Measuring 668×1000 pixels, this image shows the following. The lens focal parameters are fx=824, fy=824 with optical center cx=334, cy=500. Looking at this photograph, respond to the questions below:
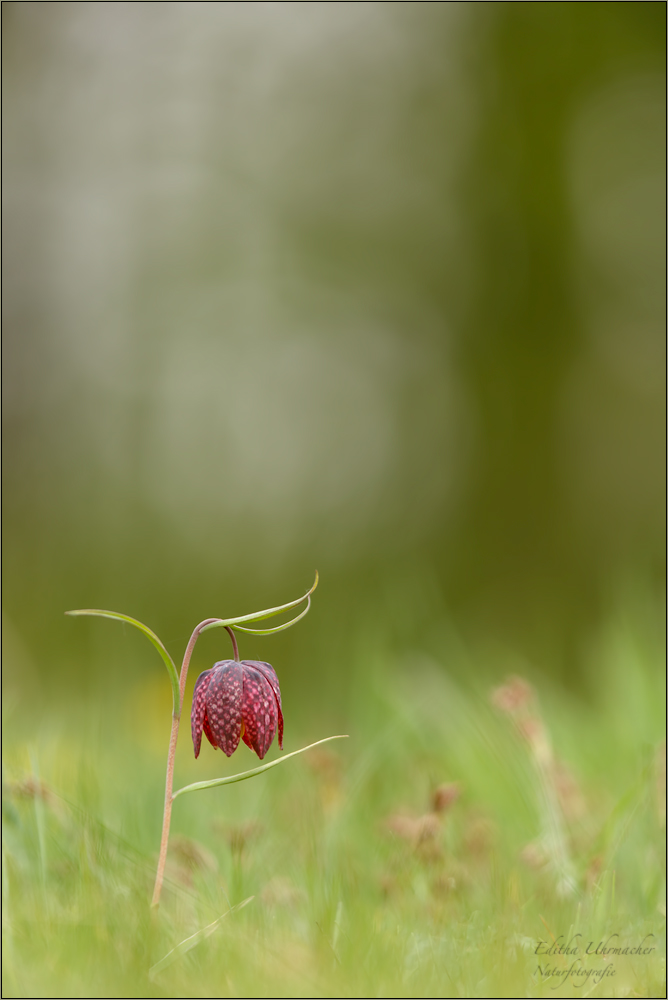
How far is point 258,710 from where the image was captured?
3.64 ft

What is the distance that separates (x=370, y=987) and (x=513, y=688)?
63 centimetres

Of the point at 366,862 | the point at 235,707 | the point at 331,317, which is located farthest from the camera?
the point at 331,317

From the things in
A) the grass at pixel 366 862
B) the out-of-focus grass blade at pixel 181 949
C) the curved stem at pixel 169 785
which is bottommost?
the grass at pixel 366 862

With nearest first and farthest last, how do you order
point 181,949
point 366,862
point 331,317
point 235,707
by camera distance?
point 181,949 < point 235,707 < point 366,862 < point 331,317

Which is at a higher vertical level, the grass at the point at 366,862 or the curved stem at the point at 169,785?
the curved stem at the point at 169,785

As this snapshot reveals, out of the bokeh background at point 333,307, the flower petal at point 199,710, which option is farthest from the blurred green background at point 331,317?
→ the flower petal at point 199,710

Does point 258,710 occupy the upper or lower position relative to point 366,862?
upper

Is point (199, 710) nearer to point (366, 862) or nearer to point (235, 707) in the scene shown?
point (235, 707)

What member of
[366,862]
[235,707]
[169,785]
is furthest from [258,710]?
[366,862]

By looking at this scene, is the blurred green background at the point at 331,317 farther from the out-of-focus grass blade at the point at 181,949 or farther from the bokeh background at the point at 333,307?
the out-of-focus grass blade at the point at 181,949

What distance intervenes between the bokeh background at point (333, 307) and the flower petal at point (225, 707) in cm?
468

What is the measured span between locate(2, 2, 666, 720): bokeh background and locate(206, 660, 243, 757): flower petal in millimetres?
4679

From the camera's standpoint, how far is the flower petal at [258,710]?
1108 mm

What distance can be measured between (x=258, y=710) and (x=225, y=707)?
0.04 meters
